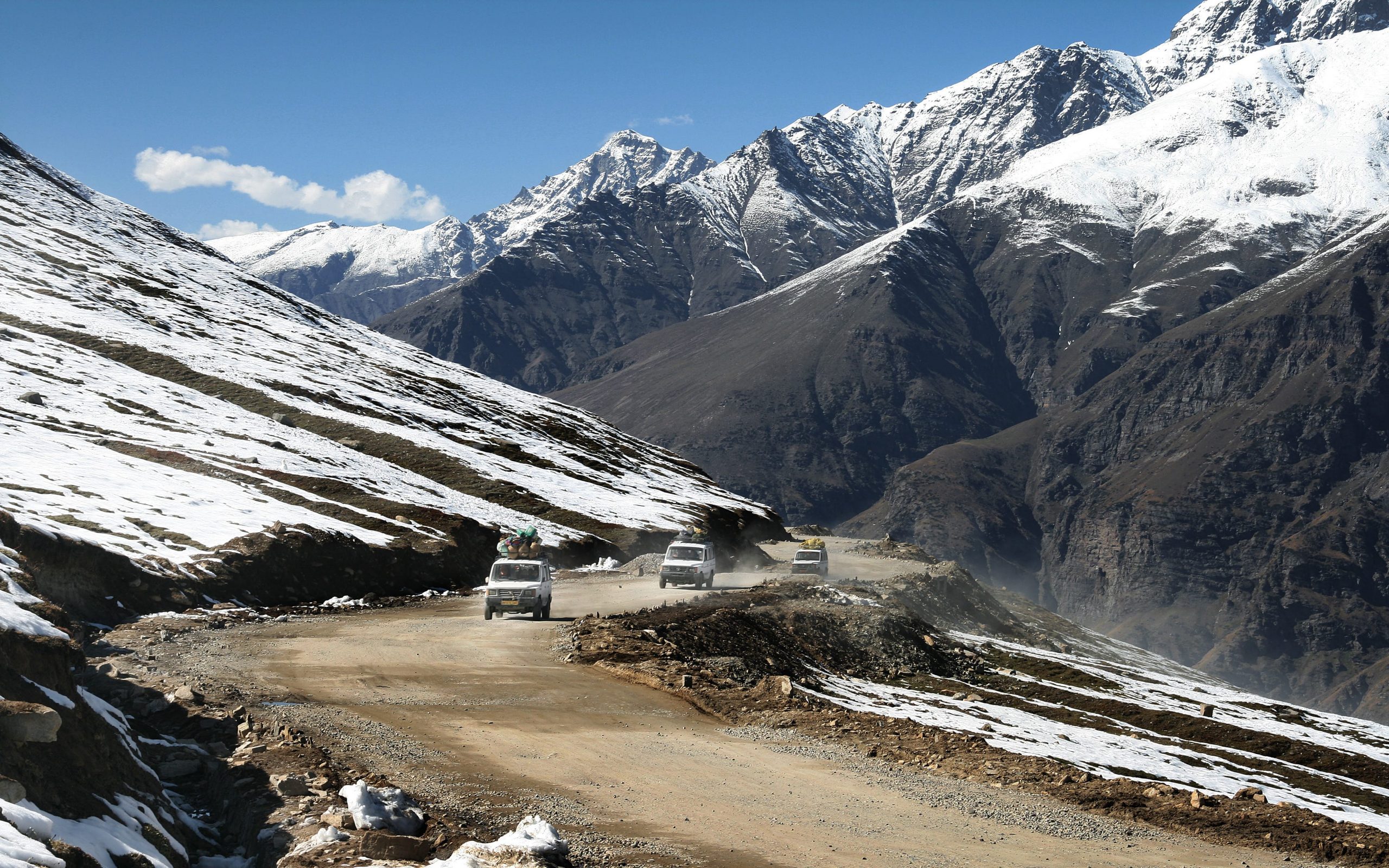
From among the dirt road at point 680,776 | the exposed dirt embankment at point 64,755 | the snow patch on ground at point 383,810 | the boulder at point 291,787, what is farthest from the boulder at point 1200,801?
the exposed dirt embankment at point 64,755

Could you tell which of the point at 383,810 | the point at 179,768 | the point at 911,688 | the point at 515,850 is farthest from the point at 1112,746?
the point at 179,768

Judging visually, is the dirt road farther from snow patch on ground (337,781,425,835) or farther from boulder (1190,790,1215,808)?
snow patch on ground (337,781,425,835)

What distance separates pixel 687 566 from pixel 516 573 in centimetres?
1801

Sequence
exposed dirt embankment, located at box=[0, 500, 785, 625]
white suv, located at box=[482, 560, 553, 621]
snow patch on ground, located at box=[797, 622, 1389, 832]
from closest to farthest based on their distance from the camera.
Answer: snow patch on ground, located at box=[797, 622, 1389, 832] → exposed dirt embankment, located at box=[0, 500, 785, 625] → white suv, located at box=[482, 560, 553, 621]

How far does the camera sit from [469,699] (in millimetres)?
26062

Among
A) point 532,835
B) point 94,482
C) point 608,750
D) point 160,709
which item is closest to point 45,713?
point 532,835

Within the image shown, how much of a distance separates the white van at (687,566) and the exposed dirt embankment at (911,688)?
12.8 ft

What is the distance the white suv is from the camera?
43.6 meters

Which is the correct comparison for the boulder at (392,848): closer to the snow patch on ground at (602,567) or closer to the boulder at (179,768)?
the boulder at (179,768)

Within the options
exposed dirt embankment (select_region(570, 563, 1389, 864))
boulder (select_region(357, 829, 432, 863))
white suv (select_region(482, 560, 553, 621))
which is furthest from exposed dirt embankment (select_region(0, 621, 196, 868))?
white suv (select_region(482, 560, 553, 621))

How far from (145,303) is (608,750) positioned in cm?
13396

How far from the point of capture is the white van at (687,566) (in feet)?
200

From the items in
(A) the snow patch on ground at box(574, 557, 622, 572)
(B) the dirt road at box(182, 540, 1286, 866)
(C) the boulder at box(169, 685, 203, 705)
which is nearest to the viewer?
(B) the dirt road at box(182, 540, 1286, 866)

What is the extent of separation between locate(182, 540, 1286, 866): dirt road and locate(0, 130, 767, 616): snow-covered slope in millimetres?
15685
